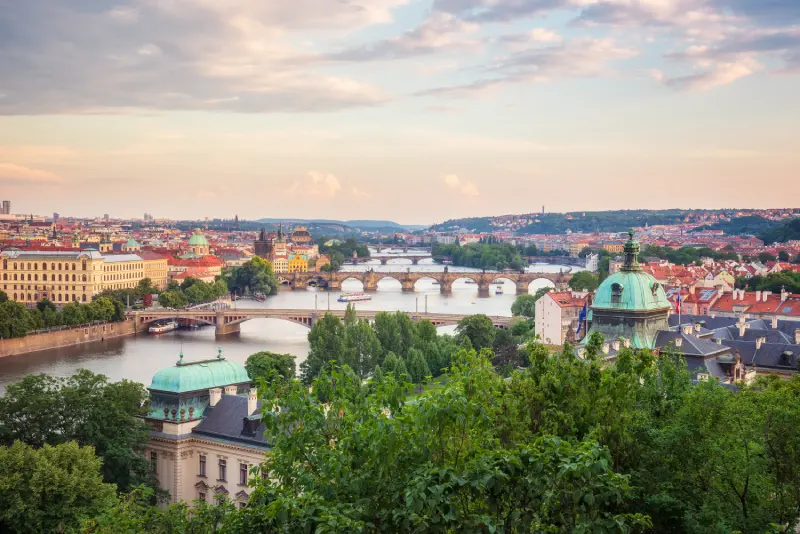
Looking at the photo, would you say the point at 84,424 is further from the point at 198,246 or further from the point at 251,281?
the point at 198,246

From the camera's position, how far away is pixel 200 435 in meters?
18.3

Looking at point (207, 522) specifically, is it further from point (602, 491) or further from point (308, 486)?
point (602, 491)

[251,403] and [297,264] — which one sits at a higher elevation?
[251,403]

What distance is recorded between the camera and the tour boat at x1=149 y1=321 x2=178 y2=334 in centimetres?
5750

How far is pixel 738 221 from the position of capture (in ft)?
560

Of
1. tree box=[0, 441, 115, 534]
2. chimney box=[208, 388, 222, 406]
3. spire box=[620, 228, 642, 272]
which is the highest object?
spire box=[620, 228, 642, 272]

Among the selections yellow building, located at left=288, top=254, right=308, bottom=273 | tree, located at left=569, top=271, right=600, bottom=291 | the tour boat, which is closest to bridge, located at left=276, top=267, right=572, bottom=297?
yellow building, located at left=288, top=254, right=308, bottom=273

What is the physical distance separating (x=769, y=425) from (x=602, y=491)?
11.9 feet

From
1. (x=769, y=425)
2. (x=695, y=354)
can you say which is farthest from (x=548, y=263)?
(x=769, y=425)

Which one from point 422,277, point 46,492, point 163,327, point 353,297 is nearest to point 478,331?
point 163,327

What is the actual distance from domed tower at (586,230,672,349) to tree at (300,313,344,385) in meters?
11.5

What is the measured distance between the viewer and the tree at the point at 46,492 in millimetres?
14414

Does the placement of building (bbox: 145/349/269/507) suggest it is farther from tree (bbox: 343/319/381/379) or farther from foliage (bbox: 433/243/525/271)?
foliage (bbox: 433/243/525/271)

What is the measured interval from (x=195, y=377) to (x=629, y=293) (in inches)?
505
